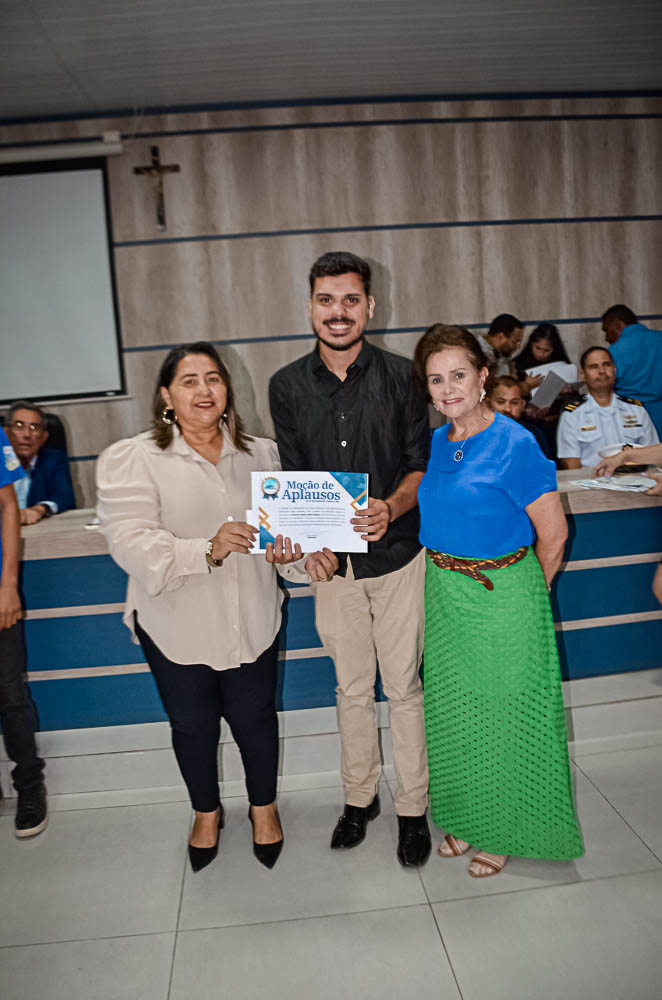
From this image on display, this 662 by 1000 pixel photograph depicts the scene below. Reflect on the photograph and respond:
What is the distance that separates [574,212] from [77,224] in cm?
354

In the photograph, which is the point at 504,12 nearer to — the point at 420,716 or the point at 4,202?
the point at 4,202

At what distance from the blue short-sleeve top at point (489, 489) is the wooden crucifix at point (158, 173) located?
3694mm

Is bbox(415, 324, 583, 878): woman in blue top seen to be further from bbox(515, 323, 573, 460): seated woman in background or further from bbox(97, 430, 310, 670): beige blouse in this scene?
bbox(515, 323, 573, 460): seated woman in background

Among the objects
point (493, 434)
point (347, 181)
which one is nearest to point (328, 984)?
point (493, 434)

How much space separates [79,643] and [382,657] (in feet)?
3.58

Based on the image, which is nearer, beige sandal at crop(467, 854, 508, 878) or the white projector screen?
beige sandal at crop(467, 854, 508, 878)

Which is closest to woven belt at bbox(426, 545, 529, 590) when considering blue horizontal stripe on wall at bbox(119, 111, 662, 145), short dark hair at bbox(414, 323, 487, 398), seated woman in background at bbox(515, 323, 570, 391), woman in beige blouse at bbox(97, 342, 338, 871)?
woman in beige blouse at bbox(97, 342, 338, 871)

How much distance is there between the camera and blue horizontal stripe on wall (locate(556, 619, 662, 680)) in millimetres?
2553

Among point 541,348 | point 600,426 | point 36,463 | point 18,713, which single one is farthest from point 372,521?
point 541,348

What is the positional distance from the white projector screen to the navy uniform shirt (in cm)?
309

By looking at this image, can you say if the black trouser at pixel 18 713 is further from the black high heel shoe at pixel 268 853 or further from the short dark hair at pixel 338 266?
the short dark hair at pixel 338 266

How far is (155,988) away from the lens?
5.24 ft

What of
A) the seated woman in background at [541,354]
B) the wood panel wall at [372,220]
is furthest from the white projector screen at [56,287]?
the seated woman in background at [541,354]

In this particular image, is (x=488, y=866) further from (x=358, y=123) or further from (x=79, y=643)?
(x=358, y=123)
